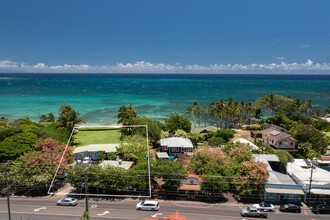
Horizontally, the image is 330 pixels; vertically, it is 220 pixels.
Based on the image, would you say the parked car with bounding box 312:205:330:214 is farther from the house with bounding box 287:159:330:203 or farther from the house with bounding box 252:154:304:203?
the house with bounding box 252:154:304:203

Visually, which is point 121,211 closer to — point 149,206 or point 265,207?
point 149,206

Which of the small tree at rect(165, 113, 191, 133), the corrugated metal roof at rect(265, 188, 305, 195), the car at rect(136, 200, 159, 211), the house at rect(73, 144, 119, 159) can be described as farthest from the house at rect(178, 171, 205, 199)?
the small tree at rect(165, 113, 191, 133)

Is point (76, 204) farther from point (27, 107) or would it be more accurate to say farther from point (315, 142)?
point (27, 107)

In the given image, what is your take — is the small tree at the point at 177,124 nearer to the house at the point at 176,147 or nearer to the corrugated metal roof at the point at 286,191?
the house at the point at 176,147

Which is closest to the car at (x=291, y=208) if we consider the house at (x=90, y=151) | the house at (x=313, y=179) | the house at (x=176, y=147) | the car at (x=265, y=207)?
the car at (x=265, y=207)

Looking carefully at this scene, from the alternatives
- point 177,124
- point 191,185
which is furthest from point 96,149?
point 177,124
